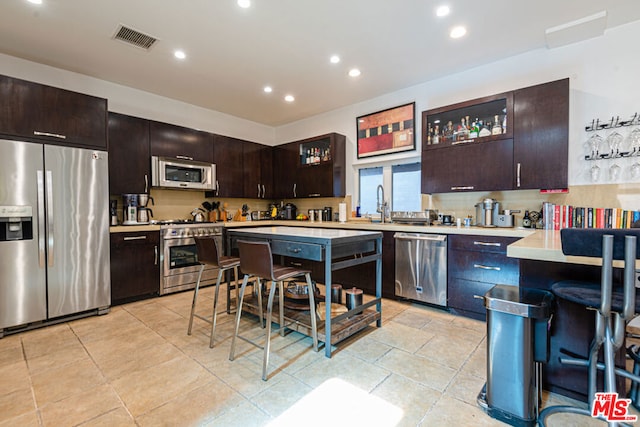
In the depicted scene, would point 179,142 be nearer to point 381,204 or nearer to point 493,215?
point 381,204

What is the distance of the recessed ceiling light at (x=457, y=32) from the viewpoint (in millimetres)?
2688

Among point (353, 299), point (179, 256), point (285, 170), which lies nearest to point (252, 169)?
point (285, 170)

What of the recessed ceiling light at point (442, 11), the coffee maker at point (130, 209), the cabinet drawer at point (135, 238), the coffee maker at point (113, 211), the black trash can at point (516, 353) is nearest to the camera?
the black trash can at point (516, 353)

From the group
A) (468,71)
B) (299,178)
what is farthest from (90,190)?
(468,71)

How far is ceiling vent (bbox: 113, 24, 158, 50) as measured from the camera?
106 inches

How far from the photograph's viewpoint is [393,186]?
4.32 m

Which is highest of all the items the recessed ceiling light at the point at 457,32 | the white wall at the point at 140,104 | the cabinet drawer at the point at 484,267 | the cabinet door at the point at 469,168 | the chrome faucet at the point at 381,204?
the recessed ceiling light at the point at 457,32

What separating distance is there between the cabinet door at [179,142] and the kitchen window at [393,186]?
99.7 inches

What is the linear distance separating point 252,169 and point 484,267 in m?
3.99

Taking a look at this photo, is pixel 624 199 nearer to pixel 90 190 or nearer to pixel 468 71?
pixel 468 71

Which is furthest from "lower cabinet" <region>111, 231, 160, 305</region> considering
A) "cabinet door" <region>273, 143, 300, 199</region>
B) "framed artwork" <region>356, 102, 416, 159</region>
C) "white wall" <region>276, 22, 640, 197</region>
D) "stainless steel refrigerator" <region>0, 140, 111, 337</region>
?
"white wall" <region>276, 22, 640, 197</region>

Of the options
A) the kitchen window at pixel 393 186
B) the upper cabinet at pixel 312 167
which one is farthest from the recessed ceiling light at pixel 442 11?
the upper cabinet at pixel 312 167

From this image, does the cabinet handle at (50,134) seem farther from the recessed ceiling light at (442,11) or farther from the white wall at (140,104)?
the recessed ceiling light at (442,11)

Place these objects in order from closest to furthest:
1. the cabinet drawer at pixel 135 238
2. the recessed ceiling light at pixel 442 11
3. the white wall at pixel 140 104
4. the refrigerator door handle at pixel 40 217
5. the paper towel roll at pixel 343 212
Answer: the recessed ceiling light at pixel 442 11 → the refrigerator door handle at pixel 40 217 → the white wall at pixel 140 104 → the cabinet drawer at pixel 135 238 → the paper towel roll at pixel 343 212
